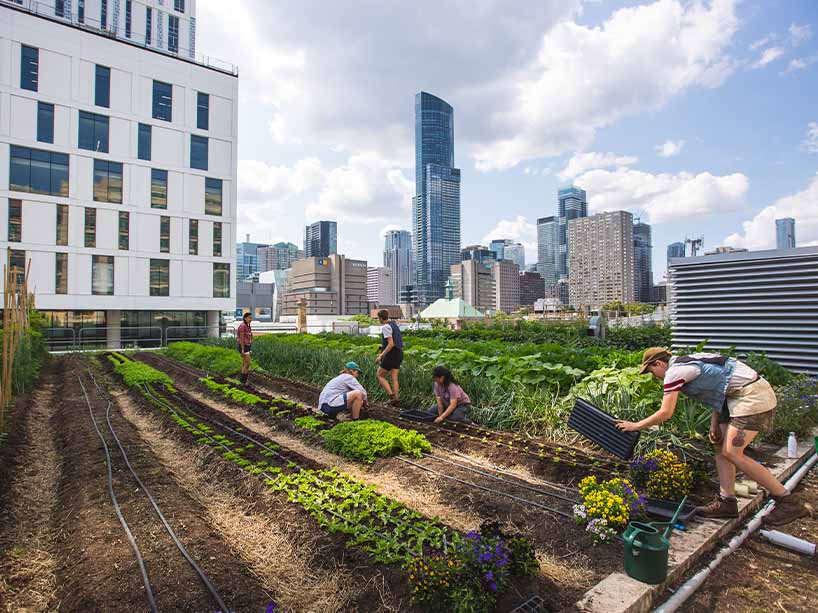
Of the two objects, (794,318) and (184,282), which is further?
(184,282)

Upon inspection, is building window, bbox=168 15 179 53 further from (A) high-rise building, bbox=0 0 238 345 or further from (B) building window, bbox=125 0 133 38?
(A) high-rise building, bbox=0 0 238 345

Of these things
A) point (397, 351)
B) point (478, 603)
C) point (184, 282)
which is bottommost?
point (478, 603)

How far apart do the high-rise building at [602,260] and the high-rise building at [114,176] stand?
426ft

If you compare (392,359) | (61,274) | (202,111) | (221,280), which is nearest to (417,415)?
(392,359)

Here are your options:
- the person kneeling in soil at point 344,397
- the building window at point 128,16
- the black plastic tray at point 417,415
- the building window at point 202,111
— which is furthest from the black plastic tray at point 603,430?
the building window at point 128,16

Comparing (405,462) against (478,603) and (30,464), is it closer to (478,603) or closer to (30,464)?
(478,603)

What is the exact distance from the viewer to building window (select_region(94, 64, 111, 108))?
2458 cm

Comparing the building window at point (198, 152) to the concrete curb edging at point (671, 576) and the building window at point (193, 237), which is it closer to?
the building window at point (193, 237)

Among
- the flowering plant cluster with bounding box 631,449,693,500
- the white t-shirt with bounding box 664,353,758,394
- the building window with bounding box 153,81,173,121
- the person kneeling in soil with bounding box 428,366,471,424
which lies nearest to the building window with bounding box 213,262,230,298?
the building window with bounding box 153,81,173,121

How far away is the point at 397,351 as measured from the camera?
8.05 m

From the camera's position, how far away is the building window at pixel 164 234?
2630cm

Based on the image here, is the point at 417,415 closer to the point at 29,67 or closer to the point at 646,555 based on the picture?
the point at 646,555

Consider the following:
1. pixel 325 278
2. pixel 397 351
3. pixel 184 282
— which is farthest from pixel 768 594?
pixel 325 278

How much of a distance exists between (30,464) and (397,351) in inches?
200
